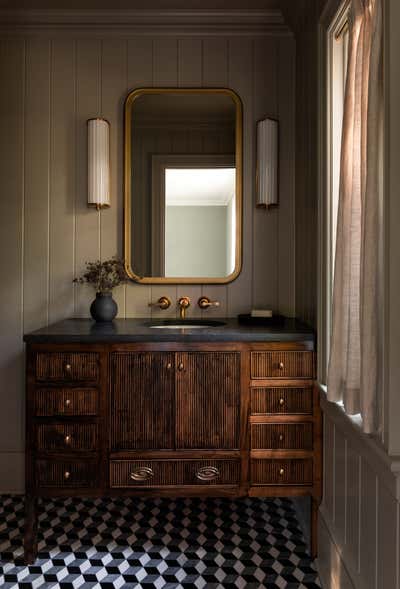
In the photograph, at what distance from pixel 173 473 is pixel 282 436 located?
48cm

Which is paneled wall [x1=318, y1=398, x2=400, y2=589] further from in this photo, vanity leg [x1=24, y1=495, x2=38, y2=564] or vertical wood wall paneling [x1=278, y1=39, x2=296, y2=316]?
vanity leg [x1=24, y1=495, x2=38, y2=564]

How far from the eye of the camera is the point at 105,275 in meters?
2.54

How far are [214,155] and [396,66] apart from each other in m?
1.46

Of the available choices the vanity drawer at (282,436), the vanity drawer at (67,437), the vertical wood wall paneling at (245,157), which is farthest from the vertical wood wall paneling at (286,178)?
the vanity drawer at (67,437)

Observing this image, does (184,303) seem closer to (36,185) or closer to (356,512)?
(36,185)

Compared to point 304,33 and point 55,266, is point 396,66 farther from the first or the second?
point 55,266

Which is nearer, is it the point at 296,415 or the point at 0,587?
the point at 0,587

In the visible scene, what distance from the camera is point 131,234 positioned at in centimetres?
261

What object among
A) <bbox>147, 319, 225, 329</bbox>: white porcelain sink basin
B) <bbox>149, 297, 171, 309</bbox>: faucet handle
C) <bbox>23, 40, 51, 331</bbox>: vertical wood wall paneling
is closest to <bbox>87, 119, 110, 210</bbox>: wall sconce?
<bbox>23, 40, 51, 331</bbox>: vertical wood wall paneling

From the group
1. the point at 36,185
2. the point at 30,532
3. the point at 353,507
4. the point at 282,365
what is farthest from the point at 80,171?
the point at 353,507

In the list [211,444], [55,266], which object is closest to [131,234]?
[55,266]

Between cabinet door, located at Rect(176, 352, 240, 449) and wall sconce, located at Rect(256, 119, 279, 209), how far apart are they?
99 centimetres

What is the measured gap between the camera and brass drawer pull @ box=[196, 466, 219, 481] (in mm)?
1991

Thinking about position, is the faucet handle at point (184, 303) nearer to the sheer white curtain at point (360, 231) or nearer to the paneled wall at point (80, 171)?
the paneled wall at point (80, 171)
